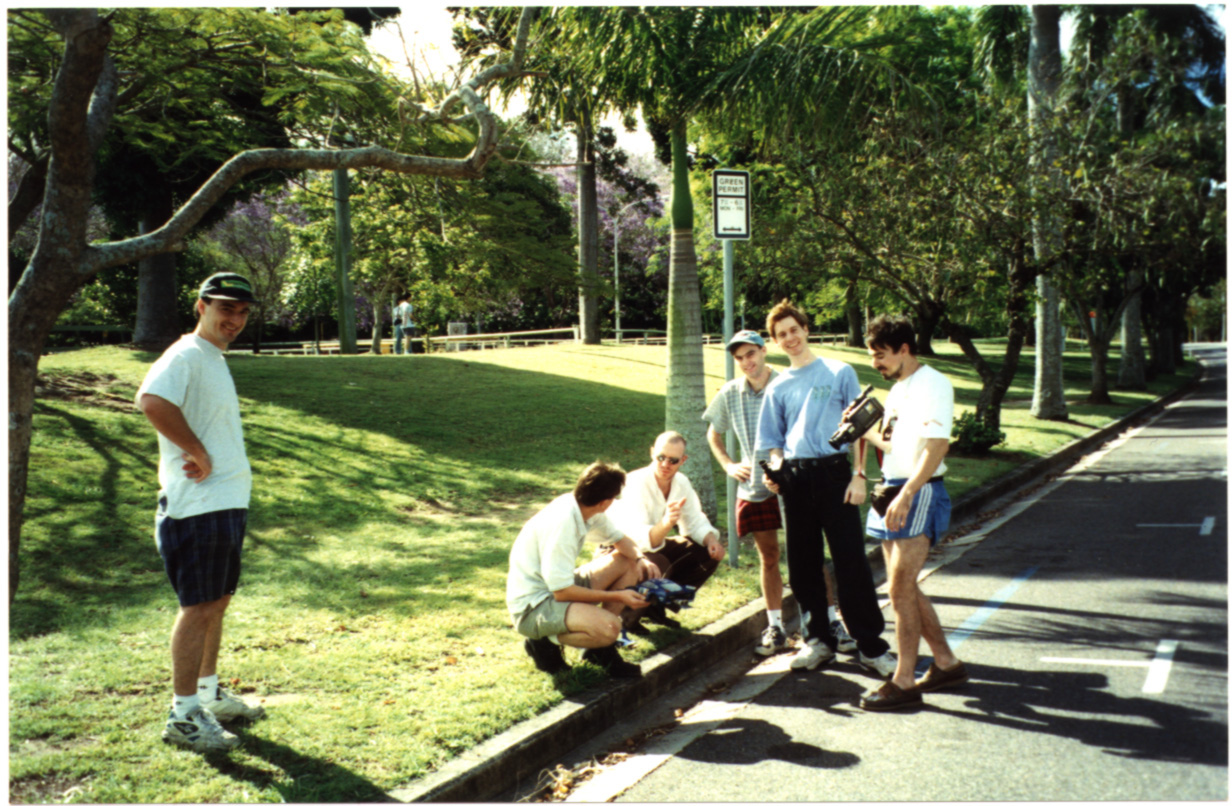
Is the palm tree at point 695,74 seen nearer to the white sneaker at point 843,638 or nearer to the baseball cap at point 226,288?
the white sneaker at point 843,638

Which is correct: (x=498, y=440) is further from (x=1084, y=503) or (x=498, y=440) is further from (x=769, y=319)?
(x=769, y=319)

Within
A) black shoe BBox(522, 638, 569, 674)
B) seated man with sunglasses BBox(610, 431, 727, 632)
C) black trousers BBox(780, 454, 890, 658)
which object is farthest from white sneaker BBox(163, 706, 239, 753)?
black trousers BBox(780, 454, 890, 658)

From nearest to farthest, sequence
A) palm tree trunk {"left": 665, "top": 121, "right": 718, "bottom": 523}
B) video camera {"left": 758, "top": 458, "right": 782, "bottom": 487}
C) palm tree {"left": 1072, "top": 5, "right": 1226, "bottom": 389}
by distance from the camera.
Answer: video camera {"left": 758, "top": 458, "right": 782, "bottom": 487} → palm tree trunk {"left": 665, "top": 121, "right": 718, "bottom": 523} → palm tree {"left": 1072, "top": 5, "right": 1226, "bottom": 389}

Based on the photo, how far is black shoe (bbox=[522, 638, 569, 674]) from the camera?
4828 millimetres

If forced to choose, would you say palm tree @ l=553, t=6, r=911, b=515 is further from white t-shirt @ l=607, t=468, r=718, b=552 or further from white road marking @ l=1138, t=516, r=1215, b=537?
white road marking @ l=1138, t=516, r=1215, b=537

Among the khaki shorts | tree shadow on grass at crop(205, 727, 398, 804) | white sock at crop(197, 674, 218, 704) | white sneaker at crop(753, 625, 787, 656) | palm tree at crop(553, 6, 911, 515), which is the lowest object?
white sneaker at crop(753, 625, 787, 656)

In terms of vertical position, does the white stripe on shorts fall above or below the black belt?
below

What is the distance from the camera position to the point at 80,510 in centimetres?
809

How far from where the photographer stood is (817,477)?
16.4 feet

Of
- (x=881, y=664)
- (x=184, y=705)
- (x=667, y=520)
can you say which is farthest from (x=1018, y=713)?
(x=184, y=705)

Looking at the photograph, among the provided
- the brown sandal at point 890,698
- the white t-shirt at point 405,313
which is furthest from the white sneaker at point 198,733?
the white t-shirt at point 405,313

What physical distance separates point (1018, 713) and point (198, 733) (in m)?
3.63

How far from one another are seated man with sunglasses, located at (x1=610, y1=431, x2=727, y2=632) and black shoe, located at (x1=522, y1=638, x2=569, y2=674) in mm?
806

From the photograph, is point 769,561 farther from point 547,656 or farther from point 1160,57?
point 1160,57
